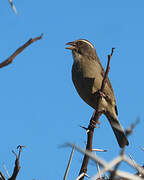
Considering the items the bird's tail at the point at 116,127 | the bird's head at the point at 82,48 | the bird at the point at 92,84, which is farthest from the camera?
the bird's head at the point at 82,48

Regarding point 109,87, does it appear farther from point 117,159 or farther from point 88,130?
point 117,159

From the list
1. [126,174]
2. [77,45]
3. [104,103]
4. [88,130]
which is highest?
[77,45]

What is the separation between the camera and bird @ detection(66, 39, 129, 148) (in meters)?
6.33

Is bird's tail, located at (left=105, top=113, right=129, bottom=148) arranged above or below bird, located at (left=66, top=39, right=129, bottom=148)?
below

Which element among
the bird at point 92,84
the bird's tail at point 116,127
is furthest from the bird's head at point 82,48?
the bird's tail at point 116,127

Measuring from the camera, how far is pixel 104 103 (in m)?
6.44

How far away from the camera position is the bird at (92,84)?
249 inches

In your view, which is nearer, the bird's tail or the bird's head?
the bird's tail

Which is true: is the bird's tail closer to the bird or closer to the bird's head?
the bird

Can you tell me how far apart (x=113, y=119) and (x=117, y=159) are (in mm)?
5499

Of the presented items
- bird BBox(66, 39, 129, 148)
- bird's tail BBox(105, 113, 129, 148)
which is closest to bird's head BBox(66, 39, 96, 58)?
bird BBox(66, 39, 129, 148)

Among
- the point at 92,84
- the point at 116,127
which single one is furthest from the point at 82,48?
the point at 116,127

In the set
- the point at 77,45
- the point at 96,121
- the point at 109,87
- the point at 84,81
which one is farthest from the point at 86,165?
the point at 77,45

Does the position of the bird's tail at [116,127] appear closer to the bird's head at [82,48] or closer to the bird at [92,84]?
the bird at [92,84]
